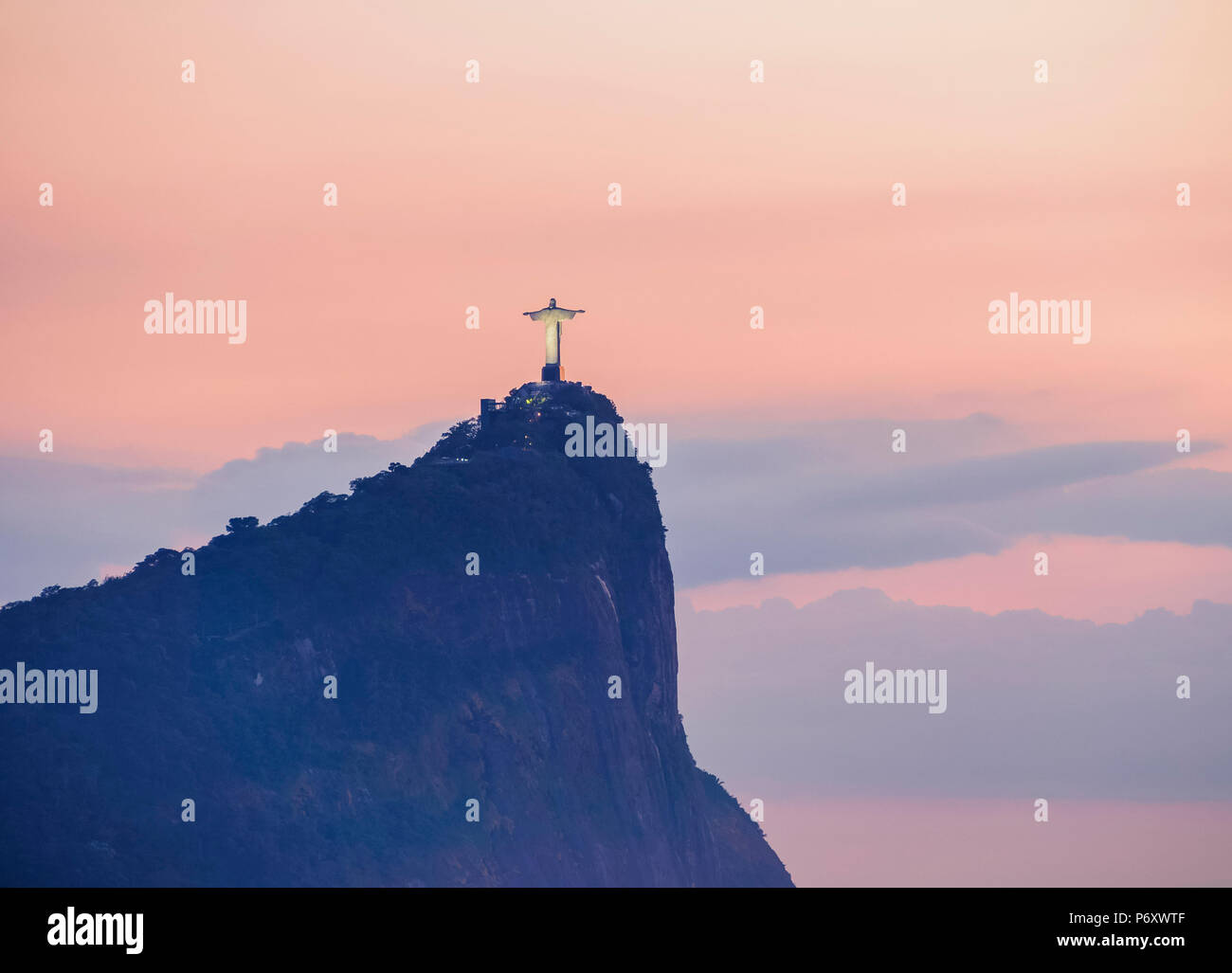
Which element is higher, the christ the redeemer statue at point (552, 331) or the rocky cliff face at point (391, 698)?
the christ the redeemer statue at point (552, 331)

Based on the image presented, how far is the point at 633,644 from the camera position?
6068 inches

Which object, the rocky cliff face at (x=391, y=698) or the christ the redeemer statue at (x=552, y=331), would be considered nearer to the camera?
the rocky cliff face at (x=391, y=698)

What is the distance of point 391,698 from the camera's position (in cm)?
13288

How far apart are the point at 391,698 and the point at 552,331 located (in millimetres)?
31033

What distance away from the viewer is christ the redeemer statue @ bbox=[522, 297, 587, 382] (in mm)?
141500

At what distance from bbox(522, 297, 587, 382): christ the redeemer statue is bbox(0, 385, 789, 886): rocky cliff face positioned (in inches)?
81.5

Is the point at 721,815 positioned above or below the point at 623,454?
below

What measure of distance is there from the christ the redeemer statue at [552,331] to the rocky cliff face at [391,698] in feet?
6.79

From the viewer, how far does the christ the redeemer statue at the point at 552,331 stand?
142 metres
